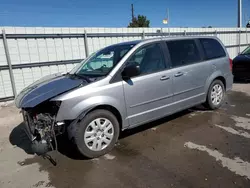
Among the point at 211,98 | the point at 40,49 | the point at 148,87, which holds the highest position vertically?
the point at 40,49

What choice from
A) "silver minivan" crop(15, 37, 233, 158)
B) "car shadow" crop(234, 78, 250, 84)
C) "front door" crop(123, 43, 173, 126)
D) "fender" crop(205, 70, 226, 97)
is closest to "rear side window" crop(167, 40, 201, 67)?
"silver minivan" crop(15, 37, 233, 158)

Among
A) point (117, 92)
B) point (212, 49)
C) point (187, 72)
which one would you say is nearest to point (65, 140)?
point (117, 92)

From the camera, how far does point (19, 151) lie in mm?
3820

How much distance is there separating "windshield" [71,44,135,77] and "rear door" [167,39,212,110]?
1005 millimetres

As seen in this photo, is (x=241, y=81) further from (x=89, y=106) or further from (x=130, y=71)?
(x=89, y=106)

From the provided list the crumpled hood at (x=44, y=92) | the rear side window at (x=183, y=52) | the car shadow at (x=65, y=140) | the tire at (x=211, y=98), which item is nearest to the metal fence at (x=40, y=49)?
the car shadow at (x=65, y=140)

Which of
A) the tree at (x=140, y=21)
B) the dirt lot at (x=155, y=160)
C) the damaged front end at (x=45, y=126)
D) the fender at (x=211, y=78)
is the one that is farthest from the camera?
the tree at (x=140, y=21)

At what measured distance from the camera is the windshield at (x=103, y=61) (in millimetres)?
3684

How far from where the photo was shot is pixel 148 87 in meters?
3.77

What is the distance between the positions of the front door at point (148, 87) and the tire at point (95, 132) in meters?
0.37

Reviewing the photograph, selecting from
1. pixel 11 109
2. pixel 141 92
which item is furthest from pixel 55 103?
pixel 11 109

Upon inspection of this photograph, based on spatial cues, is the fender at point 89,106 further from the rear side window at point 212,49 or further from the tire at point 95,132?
the rear side window at point 212,49

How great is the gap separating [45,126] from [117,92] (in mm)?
1196

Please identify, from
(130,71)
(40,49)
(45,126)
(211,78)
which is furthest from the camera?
(40,49)
